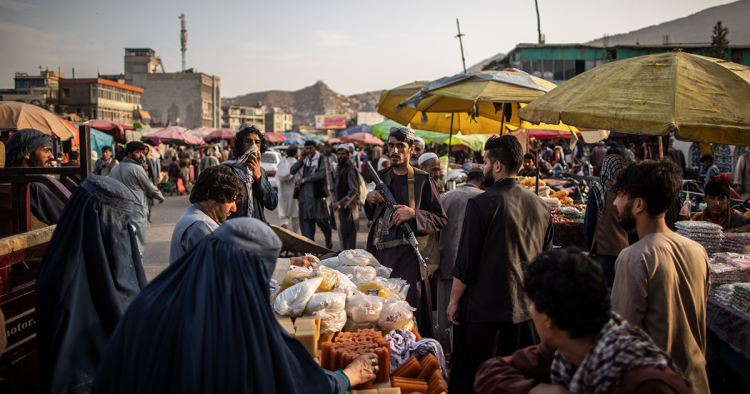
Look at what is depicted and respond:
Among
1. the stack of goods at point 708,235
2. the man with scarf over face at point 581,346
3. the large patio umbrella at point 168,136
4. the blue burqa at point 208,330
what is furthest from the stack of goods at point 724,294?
the large patio umbrella at point 168,136

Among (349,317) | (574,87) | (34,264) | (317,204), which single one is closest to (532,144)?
(317,204)

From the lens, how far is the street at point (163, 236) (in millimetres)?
7395

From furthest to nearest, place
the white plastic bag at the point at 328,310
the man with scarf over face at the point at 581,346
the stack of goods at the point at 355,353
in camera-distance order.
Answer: the white plastic bag at the point at 328,310, the stack of goods at the point at 355,353, the man with scarf over face at the point at 581,346

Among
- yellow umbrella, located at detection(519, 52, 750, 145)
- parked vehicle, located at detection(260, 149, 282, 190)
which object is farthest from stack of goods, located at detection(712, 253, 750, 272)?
parked vehicle, located at detection(260, 149, 282, 190)

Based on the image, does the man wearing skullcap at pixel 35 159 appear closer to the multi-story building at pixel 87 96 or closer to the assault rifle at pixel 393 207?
the assault rifle at pixel 393 207

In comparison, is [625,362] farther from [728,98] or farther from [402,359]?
[728,98]

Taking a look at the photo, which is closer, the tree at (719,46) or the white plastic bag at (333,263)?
the white plastic bag at (333,263)

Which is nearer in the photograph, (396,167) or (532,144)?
(396,167)

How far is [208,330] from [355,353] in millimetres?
886

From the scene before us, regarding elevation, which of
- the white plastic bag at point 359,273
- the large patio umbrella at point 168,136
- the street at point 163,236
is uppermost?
the large patio umbrella at point 168,136

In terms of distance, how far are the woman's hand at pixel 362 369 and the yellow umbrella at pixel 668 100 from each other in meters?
2.28

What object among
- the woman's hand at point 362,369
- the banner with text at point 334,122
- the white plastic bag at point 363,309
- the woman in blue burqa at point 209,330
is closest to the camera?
the woman in blue burqa at point 209,330

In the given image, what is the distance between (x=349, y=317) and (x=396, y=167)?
5.99ft

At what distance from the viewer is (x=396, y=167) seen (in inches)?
163
